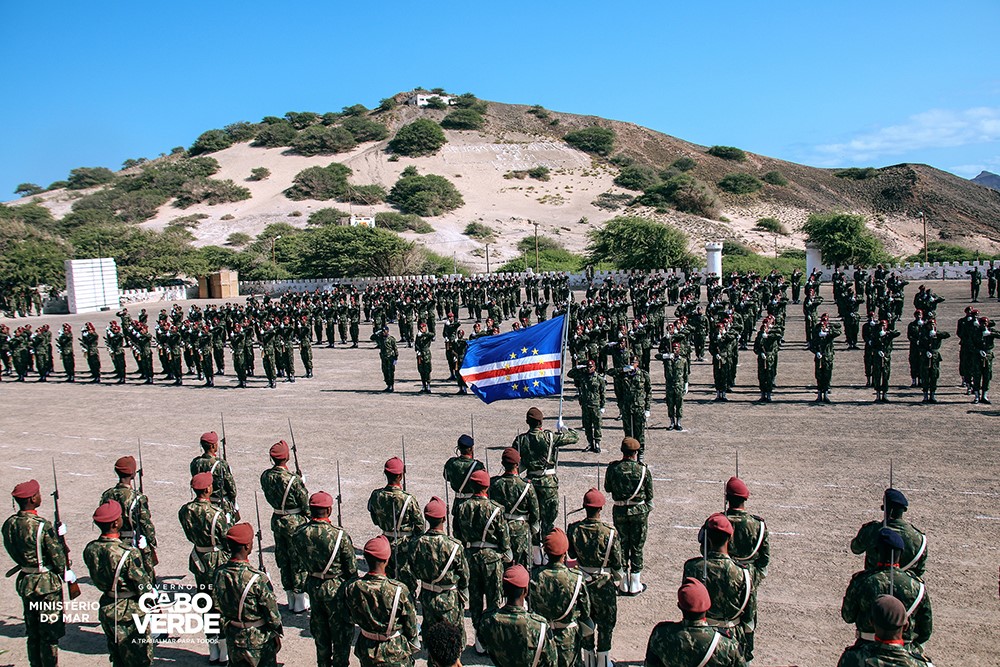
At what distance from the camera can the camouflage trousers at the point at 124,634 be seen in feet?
20.0

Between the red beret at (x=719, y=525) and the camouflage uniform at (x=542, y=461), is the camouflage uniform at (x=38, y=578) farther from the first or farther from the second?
the red beret at (x=719, y=525)

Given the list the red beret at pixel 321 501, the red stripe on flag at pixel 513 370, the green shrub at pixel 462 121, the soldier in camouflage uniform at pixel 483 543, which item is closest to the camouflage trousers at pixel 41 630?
the red beret at pixel 321 501

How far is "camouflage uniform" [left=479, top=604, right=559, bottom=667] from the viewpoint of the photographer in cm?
482

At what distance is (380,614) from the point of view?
5.25 meters

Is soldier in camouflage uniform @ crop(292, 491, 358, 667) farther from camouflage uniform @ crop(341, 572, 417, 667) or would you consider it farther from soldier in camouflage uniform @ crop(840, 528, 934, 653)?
soldier in camouflage uniform @ crop(840, 528, 934, 653)

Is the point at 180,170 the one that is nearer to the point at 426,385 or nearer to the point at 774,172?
the point at 774,172

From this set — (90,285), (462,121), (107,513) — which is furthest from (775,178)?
(107,513)

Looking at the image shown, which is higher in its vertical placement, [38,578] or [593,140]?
[593,140]

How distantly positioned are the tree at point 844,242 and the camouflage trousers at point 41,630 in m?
45.7

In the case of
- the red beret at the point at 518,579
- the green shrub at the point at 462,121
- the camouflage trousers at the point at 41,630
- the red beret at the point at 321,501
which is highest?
the green shrub at the point at 462,121

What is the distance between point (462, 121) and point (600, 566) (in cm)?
11339

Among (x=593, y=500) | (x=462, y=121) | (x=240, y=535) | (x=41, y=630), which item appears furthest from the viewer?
(x=462, y=121)

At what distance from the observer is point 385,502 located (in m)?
7.14

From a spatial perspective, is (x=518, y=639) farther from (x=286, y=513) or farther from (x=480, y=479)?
(x=286, y=513)
